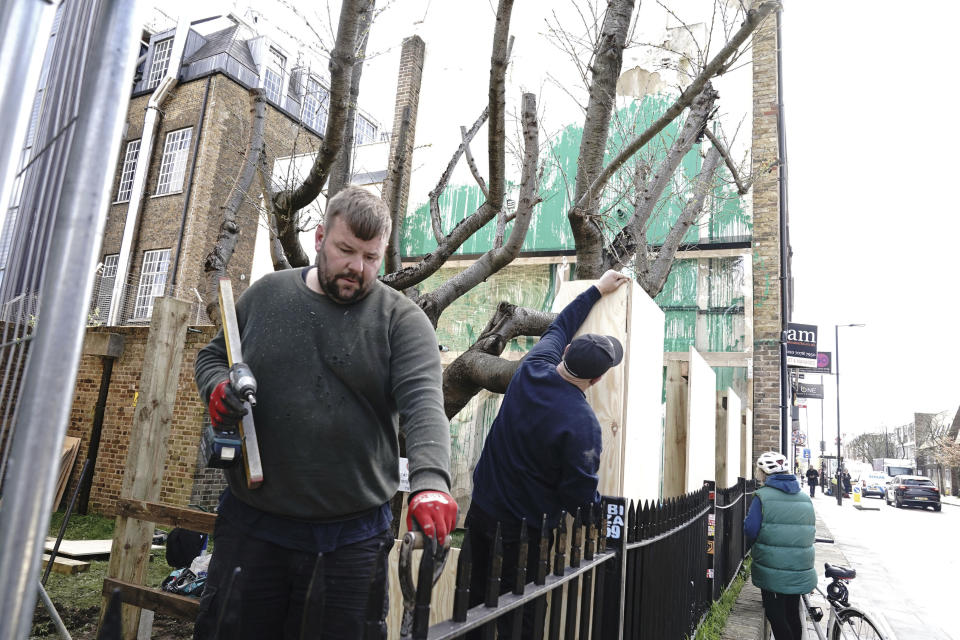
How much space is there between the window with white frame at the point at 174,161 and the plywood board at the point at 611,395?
66.1 ft

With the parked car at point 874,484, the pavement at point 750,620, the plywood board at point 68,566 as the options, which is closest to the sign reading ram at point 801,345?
the pavement at point 750,620

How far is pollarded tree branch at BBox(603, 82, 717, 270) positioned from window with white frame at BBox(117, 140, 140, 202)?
813 inches

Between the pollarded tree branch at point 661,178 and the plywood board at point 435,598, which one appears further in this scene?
the pollarded tree branch at point 661,178

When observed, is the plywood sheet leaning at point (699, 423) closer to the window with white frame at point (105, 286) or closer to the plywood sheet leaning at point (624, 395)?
the plywood sheet leaning at point (624, 395)

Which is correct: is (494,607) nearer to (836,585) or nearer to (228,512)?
(228,512)

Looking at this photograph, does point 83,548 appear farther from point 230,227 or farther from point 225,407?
point 225,407

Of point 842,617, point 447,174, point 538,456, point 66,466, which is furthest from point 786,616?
point 66,466

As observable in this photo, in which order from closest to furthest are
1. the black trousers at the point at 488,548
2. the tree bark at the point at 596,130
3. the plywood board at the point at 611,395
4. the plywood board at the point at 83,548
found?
1. the black trousers at the point at 488,548
2. the plywood board at the point at 611,395
3. the tree bark at the point at 596,130
4. the plywood board at the point at 83,548

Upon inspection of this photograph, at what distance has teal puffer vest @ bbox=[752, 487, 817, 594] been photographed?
230 inches

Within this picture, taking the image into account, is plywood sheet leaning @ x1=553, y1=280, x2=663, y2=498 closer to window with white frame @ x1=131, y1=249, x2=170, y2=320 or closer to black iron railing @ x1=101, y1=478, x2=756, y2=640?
black iron railing @ x1=101, y1=478, x2=756, y2=640

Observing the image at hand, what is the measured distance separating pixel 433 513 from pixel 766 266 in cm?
1146

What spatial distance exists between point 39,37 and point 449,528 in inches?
56.4

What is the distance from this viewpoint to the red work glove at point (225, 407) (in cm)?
209

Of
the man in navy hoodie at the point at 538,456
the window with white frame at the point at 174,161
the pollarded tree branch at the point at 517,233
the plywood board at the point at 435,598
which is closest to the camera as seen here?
the man in navy hoodie at the point at 538,456
